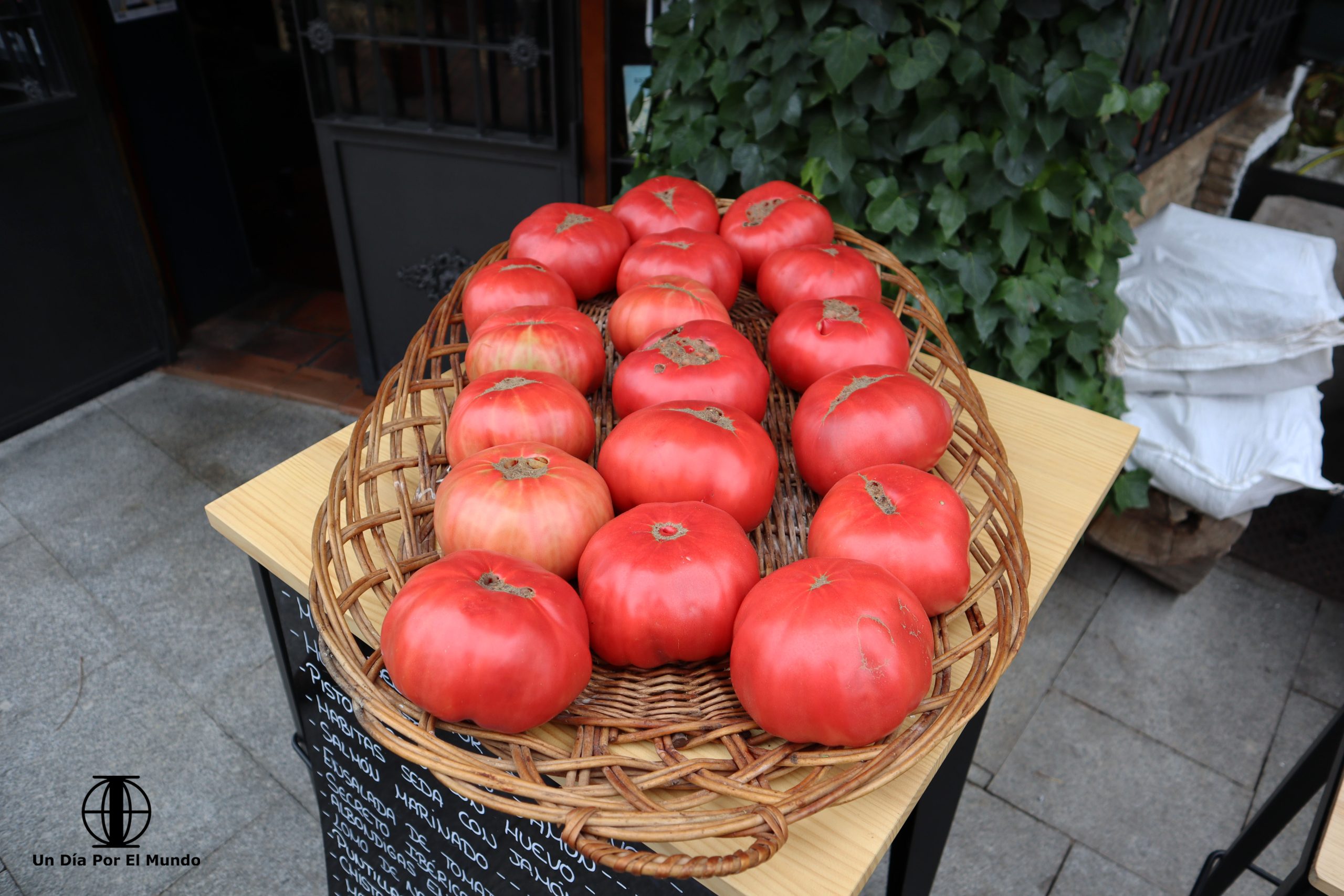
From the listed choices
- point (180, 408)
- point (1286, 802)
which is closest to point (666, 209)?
point (1286, 802)

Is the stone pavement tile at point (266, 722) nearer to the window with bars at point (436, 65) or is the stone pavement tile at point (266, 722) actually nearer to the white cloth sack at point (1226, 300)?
the window with bars at point (436, 65)

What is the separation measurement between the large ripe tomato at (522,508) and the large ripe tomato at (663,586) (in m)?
0.05

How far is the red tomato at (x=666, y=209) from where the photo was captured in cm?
172

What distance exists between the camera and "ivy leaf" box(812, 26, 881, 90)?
1.89 m

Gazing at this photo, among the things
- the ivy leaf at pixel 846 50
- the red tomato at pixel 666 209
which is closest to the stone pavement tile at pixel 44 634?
the red tomato at pixel 666 209

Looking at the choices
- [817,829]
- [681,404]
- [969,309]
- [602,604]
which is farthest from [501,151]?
[817,829]

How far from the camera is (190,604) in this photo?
2658 mm

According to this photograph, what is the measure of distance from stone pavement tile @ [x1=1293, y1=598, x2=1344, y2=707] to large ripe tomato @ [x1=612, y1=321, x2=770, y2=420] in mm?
2321

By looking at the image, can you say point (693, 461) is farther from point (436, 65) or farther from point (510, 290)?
point (436, 65)

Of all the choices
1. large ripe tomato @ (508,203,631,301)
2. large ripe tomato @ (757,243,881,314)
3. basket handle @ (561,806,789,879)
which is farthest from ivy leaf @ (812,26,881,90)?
basket handle @ (561,806,789,879)

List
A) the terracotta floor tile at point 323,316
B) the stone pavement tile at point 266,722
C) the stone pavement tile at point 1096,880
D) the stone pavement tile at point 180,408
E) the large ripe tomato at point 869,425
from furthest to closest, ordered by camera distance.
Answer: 1. the terracotta floor tile at point 323,316
2. the stone pavement tile at point 180,408
3. the stone pavement tile at point 266,722
4. the stone pavement tile at point 1096,880
5. the large ripe tomato at point 869,425

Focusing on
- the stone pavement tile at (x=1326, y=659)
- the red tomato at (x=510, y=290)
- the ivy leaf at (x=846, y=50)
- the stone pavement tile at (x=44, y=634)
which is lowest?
the stone pavement tile at (x=1326, y=659)

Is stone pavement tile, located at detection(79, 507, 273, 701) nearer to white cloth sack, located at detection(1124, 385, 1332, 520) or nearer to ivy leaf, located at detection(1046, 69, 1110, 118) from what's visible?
ivy leaf, located at detection(1046, 69, 1110, 118)

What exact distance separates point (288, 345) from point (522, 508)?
3.54 metres
